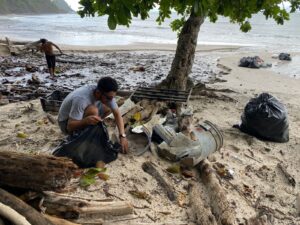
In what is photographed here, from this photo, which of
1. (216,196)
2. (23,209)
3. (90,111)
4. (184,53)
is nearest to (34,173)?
(23,209)

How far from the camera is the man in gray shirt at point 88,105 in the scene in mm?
4938

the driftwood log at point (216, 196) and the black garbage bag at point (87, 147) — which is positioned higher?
the black garbage bag at point (87, 147)

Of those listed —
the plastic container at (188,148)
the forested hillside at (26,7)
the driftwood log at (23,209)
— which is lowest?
the forested hillside at (26,7)

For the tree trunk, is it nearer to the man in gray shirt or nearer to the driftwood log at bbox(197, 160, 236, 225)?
the man in gray shirt

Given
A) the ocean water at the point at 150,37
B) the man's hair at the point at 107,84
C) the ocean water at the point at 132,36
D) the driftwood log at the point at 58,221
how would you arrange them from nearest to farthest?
the driftwood log at the point at 58,221, the man's hair at the point at 107,84, the ocean water at the point at 150,37, the ocean water at the point at 132,36

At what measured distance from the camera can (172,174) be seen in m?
5.01

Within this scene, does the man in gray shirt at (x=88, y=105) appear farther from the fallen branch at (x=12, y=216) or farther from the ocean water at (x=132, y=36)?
the ocean water at (x=132, y=36)

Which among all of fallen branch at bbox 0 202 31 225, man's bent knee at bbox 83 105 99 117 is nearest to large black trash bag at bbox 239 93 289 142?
man's bent knee at bbox 83 105 99 117

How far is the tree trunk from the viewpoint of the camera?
27.4ft

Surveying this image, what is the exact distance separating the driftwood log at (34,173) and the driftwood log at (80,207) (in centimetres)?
20

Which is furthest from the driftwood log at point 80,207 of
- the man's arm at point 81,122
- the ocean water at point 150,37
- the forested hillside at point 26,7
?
the forested hillside at point 26,7

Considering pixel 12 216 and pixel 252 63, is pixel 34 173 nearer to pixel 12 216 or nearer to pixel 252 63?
pixel 12 216

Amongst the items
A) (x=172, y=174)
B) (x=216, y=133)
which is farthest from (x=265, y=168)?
(x=172, y=174)

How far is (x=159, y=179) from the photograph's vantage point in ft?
15.8
